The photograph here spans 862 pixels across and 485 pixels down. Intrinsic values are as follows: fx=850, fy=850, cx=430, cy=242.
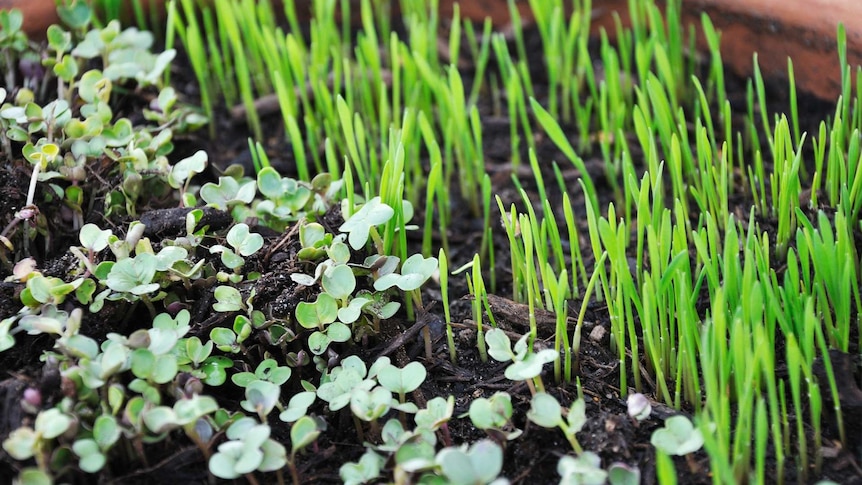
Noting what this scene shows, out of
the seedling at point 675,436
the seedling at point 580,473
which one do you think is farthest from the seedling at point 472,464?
the seedling at point 675,436

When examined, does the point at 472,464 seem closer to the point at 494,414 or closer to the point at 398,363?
the point at 494,414

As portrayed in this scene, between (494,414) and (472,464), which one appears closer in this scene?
(472,464)

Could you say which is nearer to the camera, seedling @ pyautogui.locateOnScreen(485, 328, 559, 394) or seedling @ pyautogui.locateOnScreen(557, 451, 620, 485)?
seedling @ pyautogui.locateOnScreen(557, 451, 620, 485)

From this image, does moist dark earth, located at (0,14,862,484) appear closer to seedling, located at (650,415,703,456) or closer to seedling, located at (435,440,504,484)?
seedling, located at (650,415,703,456)

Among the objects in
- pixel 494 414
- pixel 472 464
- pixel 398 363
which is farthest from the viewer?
pixel 398 363

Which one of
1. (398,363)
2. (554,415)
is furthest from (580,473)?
(398,363)

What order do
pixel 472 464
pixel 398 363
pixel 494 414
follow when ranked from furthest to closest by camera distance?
pixel 398 363 → pixel 494 414 → pixel 472 464

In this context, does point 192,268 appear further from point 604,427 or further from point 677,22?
point 677,22

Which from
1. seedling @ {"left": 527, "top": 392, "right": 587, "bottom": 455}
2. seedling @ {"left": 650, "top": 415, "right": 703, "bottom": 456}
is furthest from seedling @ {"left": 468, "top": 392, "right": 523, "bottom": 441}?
seedling @ {"left": 650, "top": 415, "right": 703, "bottom": 456}
